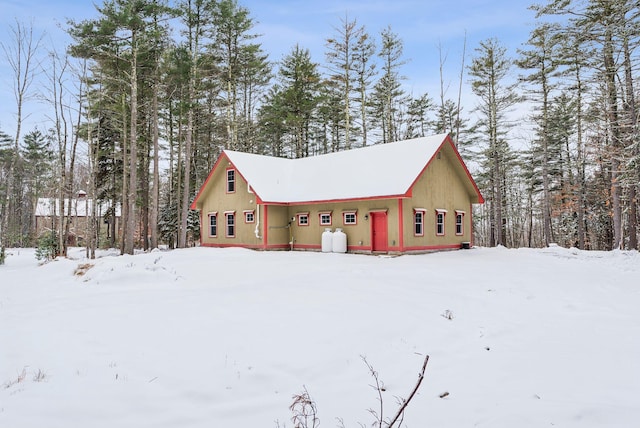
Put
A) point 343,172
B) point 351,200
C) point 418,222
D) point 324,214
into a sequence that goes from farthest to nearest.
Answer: point 343,172
point 324,214
point 351,200
point 418,222

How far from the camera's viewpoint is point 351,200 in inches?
727

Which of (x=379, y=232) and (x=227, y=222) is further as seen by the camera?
(x=227, y=222)

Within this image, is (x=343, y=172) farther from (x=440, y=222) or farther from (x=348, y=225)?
(x=440, y=222)

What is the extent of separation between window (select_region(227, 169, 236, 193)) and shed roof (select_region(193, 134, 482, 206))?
888 mm

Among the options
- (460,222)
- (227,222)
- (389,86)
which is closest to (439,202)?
(460,222)

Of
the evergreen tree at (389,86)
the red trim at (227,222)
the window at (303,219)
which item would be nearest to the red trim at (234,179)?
the red trim at (227,222)

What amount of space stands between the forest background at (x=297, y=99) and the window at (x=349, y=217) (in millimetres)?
9937

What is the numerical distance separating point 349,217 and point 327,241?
5.47ft

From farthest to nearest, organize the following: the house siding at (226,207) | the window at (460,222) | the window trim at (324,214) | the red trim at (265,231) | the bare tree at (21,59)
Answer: the house siding at (226,207), the window at (460,222), the red trim at (265,231), the window trim at (324,214), the bare tree at (21,59)

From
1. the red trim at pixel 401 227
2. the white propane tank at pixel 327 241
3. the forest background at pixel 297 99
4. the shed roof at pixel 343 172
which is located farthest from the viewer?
the white propane tank at pixel 327 241

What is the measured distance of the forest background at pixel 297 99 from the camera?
18516 millimetres

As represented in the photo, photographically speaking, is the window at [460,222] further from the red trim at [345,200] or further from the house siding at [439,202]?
the red trim at [345,200]

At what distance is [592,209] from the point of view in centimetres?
2833

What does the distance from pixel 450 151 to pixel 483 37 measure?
38.7 feet
